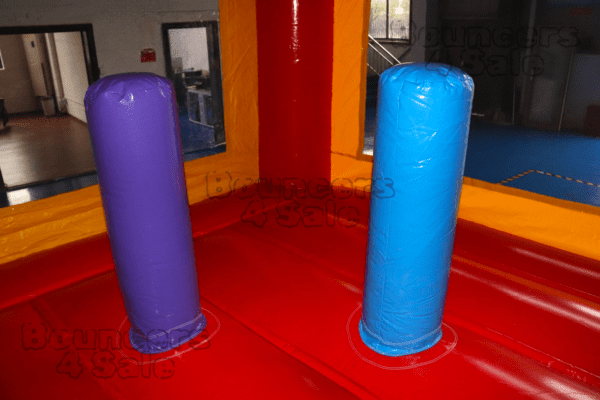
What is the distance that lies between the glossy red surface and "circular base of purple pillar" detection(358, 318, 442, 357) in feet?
6.73

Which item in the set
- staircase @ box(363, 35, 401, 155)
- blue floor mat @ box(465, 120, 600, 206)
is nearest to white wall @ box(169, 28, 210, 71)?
staircase @ box(363, 35, 401, 155)

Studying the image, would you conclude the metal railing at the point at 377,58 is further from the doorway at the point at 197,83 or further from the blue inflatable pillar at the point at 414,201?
the blue inflatable pillar at the point at 414,201

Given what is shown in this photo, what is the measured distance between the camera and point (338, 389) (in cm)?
186

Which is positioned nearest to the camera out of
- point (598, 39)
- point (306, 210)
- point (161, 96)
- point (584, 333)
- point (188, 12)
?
point (161, 96)

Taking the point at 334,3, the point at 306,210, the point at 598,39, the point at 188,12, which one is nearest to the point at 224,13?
the point at 334,3

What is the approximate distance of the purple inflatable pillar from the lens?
178 cm

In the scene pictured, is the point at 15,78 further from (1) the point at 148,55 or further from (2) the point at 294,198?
(2) the point at 294,198

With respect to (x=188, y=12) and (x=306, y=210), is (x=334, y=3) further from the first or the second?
(x=188, y=12)

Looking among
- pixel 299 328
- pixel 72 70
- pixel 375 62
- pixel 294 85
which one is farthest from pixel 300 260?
pixel 375 62

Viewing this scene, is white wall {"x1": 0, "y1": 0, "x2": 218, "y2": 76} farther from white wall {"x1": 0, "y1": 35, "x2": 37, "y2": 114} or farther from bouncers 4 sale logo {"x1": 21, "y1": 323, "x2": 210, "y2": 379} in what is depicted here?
white wall {"x1": 0, "y1": 35, "x2": 37, "y2": 114}

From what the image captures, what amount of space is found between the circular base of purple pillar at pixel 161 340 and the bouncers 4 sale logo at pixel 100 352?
2cm

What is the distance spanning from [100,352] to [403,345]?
1.41 meters

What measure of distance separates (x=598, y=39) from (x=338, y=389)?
7.05 metres

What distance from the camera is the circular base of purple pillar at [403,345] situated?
206cm
